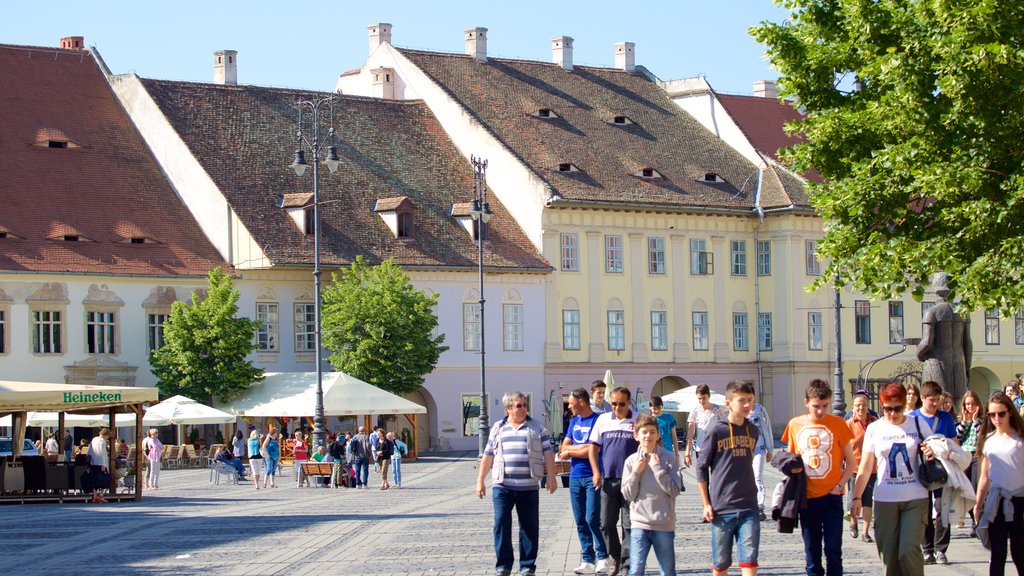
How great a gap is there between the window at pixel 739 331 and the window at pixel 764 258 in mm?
1702

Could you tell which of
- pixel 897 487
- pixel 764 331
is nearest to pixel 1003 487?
pixel 897 487

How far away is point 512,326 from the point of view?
6172cm

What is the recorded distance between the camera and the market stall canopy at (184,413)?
149 ft

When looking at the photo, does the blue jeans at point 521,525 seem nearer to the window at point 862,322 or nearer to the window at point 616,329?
the window at point 616,329

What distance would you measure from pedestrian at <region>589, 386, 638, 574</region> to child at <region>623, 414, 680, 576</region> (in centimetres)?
177

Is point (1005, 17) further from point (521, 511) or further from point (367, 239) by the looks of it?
point (367, 239)

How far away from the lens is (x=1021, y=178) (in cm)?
2522

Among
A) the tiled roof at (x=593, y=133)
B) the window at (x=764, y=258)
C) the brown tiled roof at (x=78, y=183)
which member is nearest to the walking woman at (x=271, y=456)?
the brown tiled roof at (x=78, y=183)

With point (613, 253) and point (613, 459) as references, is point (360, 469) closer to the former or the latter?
point (613, 459)

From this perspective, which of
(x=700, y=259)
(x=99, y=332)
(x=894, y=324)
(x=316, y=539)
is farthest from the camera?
(x=894, y=324)

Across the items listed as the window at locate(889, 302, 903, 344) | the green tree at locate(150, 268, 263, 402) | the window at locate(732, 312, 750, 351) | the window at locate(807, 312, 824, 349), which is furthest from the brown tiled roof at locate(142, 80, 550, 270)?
the window at locate(889, 302, 903, 344)

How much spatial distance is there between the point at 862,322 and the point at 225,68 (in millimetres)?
25198

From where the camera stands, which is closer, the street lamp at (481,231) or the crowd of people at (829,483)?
the crowd of people at (829,483)

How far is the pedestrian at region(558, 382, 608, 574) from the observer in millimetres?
17141
